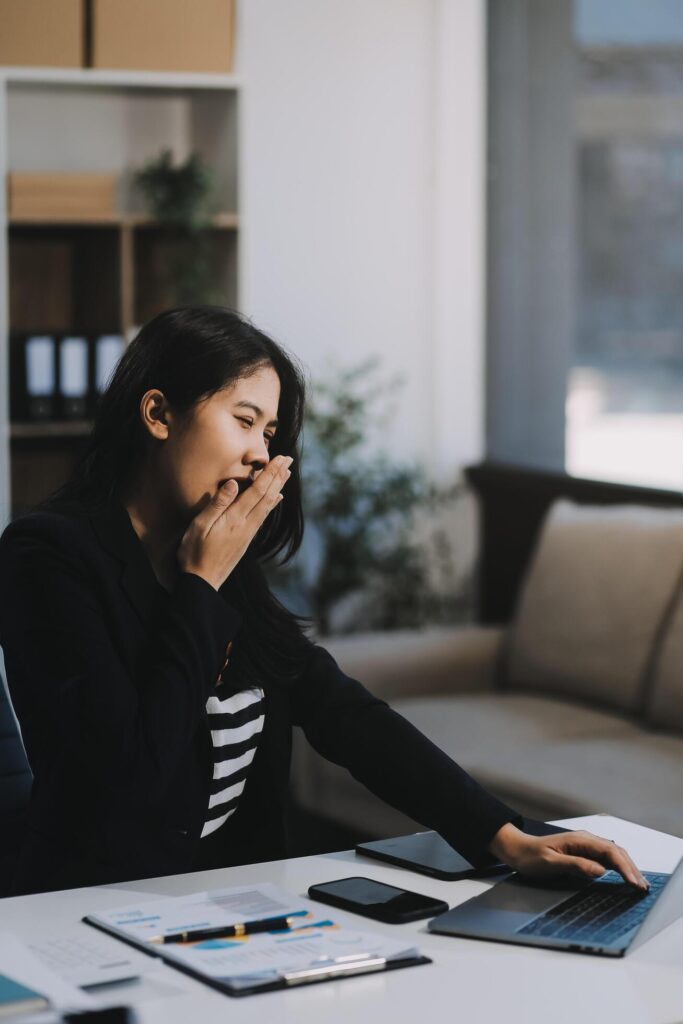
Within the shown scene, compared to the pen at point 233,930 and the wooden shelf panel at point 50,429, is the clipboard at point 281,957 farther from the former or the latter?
the wooden shelf panel at point 50,429

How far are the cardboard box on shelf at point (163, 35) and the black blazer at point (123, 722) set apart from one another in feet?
7.28

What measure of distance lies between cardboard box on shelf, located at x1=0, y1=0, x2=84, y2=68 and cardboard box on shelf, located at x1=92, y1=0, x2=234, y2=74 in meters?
0.05

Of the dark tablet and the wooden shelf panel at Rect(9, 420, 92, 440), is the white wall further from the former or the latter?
the dark tablet

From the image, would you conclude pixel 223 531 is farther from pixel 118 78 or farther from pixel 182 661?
pixel 118 78

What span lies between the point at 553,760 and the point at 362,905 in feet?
5.84

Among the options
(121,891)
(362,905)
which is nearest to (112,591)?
(121,891)

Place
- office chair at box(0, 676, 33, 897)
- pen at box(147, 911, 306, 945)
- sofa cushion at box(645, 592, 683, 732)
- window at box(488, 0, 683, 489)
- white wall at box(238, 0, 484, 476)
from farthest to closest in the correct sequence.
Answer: white wall at box(238, 0, 484, 476), window at box(488, 0, 683, 489), sofa cushion at box(645, 592, 683, 732), office chair at box(0, 676, 33, 897), pen at box(147, 911, 306, 945)

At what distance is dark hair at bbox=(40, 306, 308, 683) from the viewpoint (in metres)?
1.78

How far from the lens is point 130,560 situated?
67.2 inches

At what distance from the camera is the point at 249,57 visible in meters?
4.26

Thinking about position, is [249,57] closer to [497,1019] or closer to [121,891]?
[121,891]

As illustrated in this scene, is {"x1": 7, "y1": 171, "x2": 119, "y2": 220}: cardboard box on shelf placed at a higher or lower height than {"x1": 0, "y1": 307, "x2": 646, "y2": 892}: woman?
higher

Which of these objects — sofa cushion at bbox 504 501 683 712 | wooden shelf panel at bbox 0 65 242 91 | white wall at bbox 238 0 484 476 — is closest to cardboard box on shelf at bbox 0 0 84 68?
wooden shelf panel at bbox 0 65 242 91

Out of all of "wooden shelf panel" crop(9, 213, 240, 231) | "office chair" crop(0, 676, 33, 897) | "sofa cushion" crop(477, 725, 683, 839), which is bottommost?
"sofa cushion" crop(477, 725, 683, 839)
